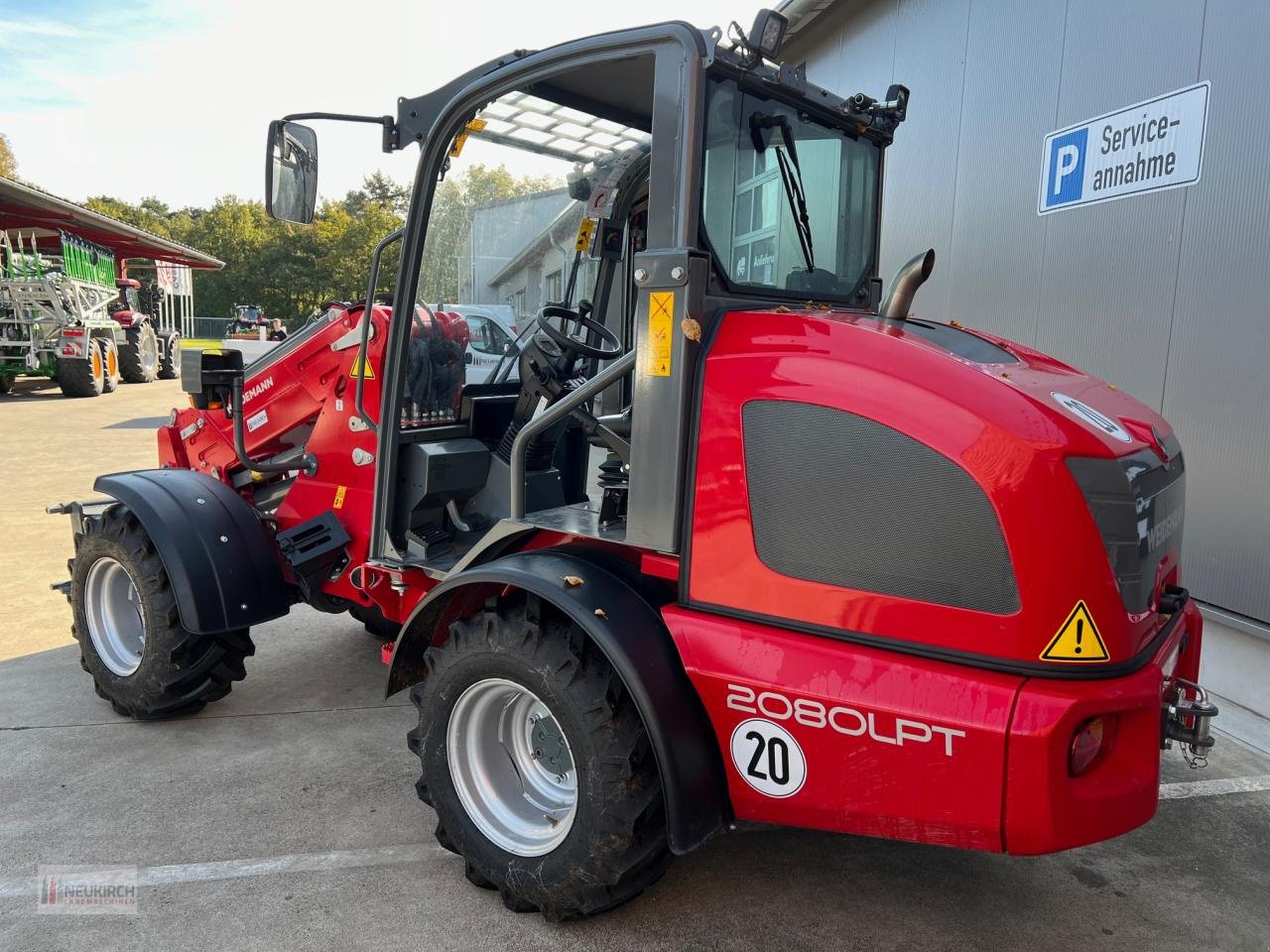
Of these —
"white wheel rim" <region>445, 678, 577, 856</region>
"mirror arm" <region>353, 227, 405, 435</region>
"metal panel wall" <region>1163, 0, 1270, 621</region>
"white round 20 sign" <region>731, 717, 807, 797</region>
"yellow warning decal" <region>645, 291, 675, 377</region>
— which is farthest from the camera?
"metal panel wall" <region>1163, 0, 1270, 621</region>

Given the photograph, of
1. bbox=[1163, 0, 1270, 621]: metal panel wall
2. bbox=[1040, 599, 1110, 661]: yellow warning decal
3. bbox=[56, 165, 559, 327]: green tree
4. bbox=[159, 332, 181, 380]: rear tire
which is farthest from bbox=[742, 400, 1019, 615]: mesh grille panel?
bbox=[159, 332, 181, 380]: rear tire

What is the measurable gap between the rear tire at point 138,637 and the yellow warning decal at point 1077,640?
3.12 m

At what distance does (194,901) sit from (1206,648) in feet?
15.6

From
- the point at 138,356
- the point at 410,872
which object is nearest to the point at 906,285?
the point at 410,872

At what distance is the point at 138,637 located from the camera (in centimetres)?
409

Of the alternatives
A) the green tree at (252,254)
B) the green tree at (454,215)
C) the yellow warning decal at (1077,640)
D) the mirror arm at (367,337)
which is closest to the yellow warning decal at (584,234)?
the green tree at (454,215)

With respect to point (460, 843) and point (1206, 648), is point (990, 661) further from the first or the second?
point (1206, 648)

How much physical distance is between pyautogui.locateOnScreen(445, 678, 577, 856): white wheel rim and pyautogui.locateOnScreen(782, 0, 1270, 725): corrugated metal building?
350 cm

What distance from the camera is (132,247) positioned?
99.5ft

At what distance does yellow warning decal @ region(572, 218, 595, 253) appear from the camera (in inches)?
135

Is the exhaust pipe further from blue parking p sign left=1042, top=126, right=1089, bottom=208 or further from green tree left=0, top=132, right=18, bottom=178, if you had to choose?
green tree left=0, top=132, right=18, bottom=178

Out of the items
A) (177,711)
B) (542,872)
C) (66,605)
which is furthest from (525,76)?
(66,605)

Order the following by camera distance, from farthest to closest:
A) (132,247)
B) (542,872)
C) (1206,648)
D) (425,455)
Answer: (132,247)
(1206,648)
(425,455)
(542,872)

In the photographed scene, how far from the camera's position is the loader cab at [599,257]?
2.35 meters
